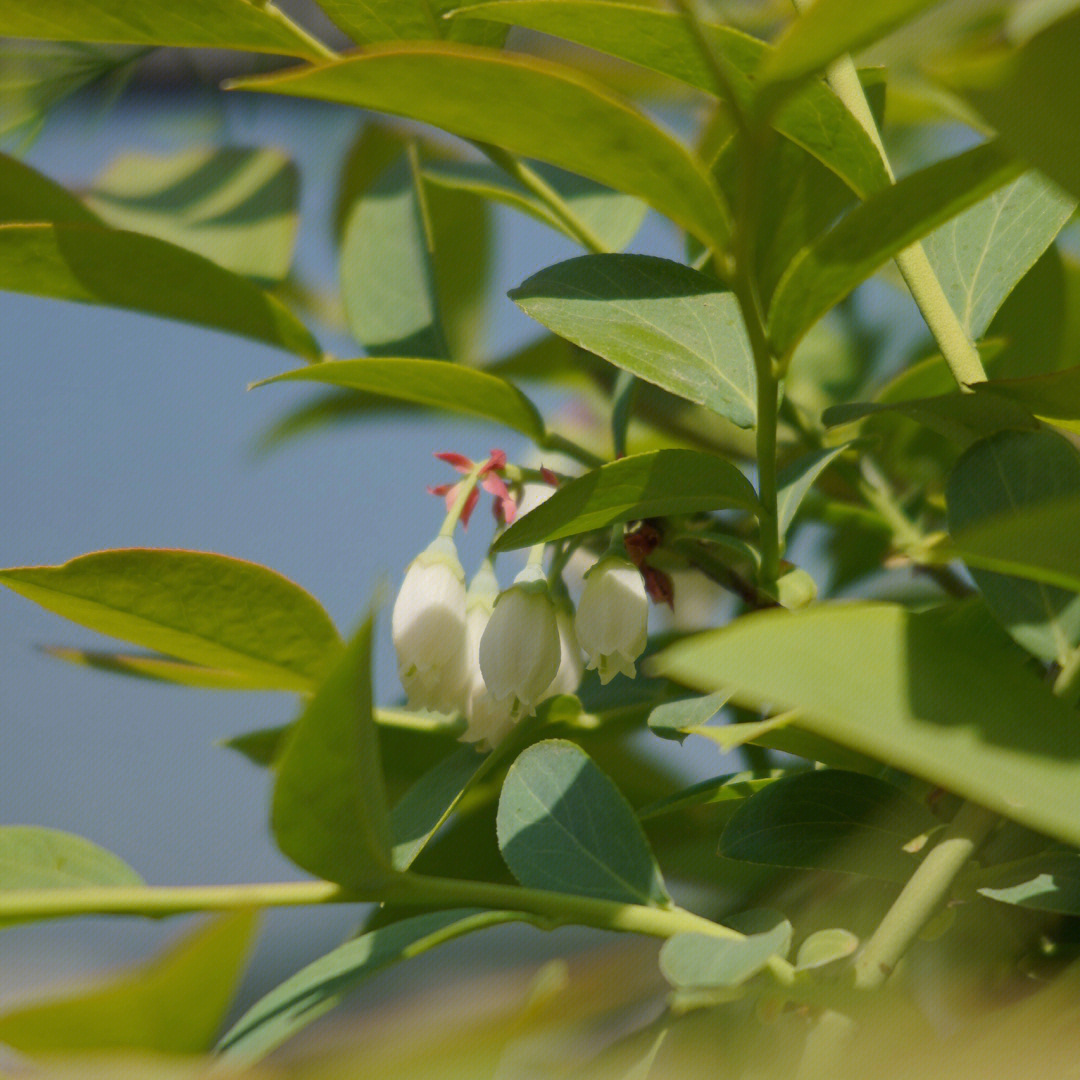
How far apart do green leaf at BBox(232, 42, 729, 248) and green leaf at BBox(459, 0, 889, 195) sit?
1.1 inches

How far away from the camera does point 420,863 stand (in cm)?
47

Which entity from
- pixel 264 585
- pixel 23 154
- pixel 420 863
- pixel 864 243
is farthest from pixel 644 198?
pixel 23 154

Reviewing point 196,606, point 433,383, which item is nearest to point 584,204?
point 433,383

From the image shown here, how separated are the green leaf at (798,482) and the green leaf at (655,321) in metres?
0.03

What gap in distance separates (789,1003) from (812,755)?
76 mm

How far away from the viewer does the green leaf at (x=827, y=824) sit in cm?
34

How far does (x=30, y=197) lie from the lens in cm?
50

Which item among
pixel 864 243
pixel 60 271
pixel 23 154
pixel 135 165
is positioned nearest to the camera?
pixel 864 243

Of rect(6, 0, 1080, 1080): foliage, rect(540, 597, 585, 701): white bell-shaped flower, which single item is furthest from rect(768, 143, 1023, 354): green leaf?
rect(540, 597, 585, 701): white bell-shaped flower

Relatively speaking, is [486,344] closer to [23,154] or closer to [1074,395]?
[23,154]

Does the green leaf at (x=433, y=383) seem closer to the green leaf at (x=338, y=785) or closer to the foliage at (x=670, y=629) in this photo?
the foliage at (x=670, y=629)

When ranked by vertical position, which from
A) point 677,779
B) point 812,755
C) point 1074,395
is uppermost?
point 1074,395

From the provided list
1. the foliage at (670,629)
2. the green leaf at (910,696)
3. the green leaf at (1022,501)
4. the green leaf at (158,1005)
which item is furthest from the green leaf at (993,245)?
the green leaf at (158,1005)

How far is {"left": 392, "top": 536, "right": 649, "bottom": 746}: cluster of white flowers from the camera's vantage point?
424 mm
